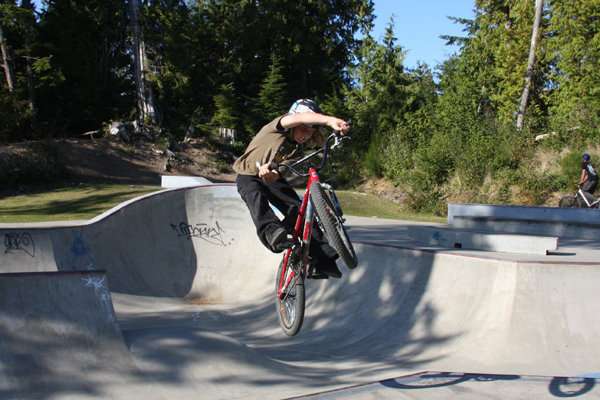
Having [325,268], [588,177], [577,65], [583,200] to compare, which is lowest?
[583,200]

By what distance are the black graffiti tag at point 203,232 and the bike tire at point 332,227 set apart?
5.90 metres

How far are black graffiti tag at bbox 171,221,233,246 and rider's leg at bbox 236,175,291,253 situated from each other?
4877 millimetres

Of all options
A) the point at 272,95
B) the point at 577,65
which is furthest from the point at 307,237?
the point at 272,95

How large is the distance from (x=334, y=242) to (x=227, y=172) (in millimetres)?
22820

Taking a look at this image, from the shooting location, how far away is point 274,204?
20.9 ft

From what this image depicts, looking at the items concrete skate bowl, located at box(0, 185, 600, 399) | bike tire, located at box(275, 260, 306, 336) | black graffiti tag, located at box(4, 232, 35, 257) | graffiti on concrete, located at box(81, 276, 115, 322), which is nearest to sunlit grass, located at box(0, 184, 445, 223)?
concrete skate bowl, located at box(0, 185, 600, 399)

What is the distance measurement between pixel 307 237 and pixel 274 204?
29.9 inches

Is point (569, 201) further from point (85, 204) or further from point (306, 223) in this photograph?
point (85, 204)

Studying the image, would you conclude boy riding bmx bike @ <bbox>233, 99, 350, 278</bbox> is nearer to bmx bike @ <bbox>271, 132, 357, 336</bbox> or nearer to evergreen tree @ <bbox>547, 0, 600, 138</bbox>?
bmx bike @ <bbox>271, 132, 357, 336</bbox>

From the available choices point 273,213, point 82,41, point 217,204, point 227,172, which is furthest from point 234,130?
point 273,213

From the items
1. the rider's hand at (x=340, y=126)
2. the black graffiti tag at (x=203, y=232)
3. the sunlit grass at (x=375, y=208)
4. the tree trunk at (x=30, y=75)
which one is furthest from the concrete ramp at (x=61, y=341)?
the tree trunk at (x=30, y=75)

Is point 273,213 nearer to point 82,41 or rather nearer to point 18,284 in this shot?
point 18,284

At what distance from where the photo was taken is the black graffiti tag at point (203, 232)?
11.1 meters

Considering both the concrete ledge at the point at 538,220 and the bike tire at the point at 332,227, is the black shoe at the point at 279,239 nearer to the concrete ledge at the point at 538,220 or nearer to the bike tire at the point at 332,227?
the bike tire at the point at 332,227
